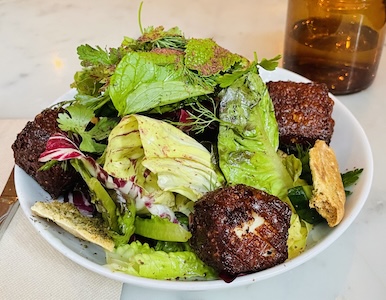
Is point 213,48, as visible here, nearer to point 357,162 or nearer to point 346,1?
point 357,162

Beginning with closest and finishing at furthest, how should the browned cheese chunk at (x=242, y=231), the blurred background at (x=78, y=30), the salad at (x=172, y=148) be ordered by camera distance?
the browned cheese chunk at (x=242, y=231) → the salad at (x=172, y=148) → the blurred background at (x=78, y=30)

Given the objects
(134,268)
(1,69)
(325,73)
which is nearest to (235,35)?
(325,73)

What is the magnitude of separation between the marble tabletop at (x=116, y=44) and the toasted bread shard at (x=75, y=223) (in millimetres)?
86

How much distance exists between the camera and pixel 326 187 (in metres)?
0.93

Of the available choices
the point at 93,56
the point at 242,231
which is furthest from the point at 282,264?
the point at 93,56

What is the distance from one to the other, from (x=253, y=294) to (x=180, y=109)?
354 mm

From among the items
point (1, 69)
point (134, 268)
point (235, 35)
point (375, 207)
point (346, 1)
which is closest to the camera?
point (134, 268)

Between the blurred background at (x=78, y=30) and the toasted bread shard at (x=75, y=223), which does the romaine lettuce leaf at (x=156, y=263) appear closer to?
the toasted bread shard at (x=75, y=223)

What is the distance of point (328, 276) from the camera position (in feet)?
3.23

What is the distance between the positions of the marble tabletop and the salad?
0.29ft

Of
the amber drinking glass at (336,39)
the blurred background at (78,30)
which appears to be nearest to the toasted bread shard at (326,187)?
the amber drinking glass at (336,39)

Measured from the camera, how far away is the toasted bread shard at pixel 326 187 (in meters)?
0.91

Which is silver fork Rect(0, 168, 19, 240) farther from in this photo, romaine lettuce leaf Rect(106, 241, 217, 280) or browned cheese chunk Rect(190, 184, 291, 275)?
browned cheese chunk Rect(190, 184, 291, 275)

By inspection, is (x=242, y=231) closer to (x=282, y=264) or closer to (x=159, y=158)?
(x=282, y=264)
